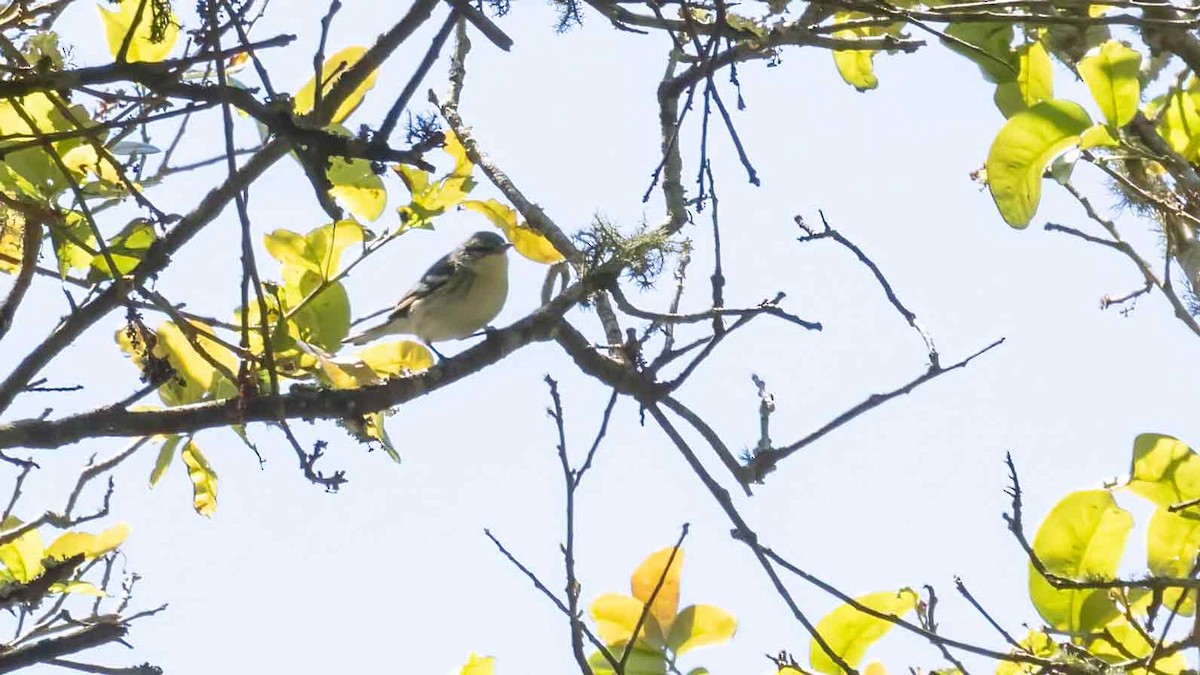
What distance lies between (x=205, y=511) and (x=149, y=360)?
728mm

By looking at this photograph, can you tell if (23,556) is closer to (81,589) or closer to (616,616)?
(81,589)

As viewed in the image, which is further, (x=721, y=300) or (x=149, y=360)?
(x=721, y=300)

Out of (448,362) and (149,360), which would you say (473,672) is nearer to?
(448,362)

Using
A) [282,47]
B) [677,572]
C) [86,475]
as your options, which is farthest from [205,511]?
[282,47]

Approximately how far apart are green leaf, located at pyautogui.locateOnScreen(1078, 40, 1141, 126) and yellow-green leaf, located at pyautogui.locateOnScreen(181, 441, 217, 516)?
227cm

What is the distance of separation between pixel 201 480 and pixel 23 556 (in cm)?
44

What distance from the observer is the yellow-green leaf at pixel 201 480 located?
3.06m

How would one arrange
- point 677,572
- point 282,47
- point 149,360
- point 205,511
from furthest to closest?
point 205,511
point 677,572
point 149,360
point 282,47

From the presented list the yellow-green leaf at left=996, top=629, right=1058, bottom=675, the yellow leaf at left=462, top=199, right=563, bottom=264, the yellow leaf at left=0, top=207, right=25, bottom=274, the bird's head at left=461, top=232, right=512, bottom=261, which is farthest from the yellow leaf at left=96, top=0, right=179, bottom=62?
the bird's head at left=461, top=232, right=512, bottom=261

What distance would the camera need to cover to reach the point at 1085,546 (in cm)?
245

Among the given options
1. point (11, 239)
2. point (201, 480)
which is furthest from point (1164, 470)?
point (11, 239)

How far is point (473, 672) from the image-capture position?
9.37 ft

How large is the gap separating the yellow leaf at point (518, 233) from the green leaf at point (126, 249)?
80cm

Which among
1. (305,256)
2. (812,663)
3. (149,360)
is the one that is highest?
(305,256)
